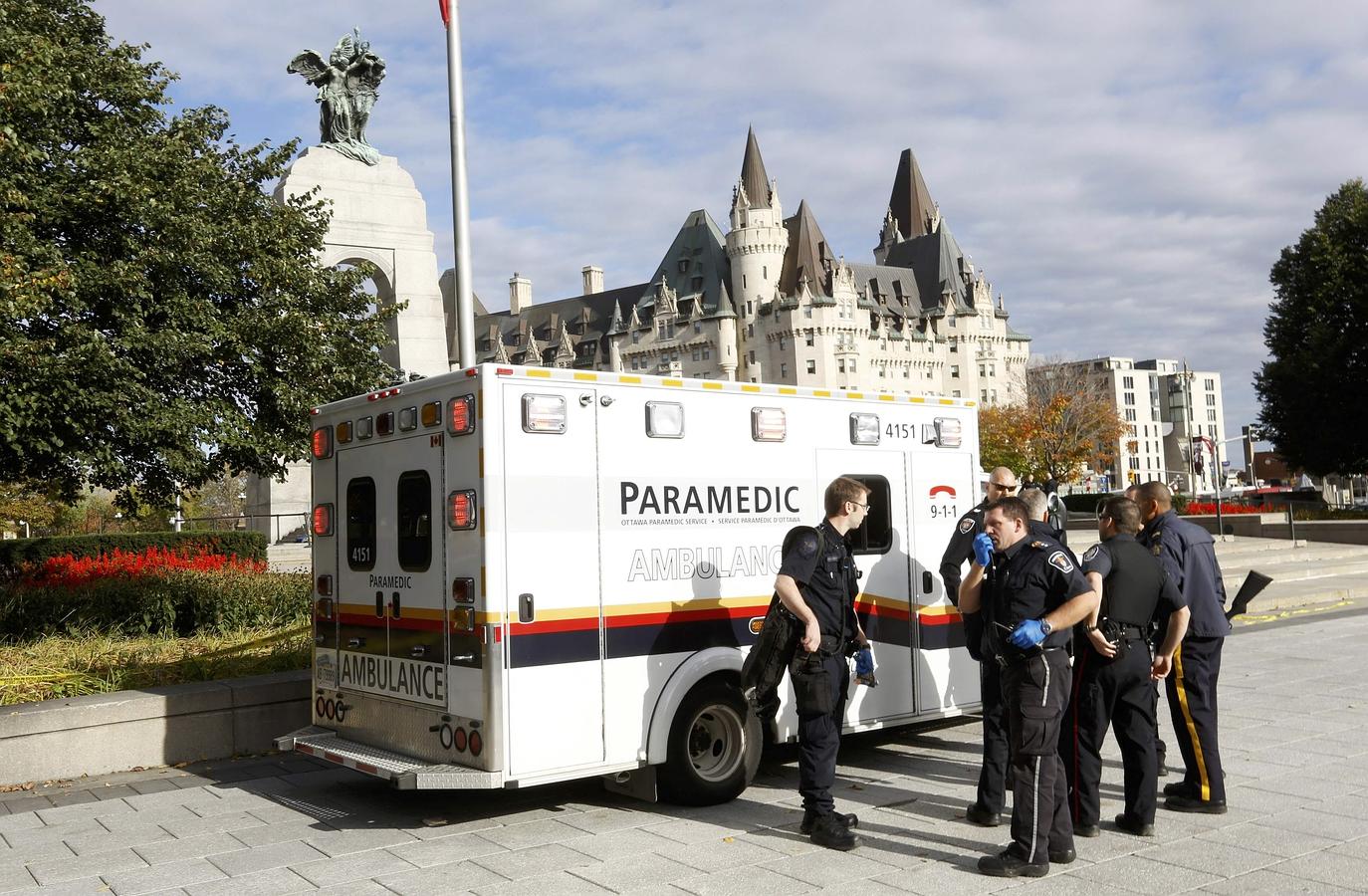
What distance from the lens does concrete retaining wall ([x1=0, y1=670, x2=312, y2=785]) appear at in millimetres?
8461

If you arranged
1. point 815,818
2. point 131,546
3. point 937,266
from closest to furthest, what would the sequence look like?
point 815,818 → point 131,546 → point 937,266

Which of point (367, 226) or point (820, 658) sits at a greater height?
point (367, 226)

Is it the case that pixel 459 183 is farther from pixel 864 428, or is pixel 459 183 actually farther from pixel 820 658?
pixel 820 658

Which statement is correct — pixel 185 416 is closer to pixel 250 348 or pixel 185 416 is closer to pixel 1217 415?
pixel 250 348

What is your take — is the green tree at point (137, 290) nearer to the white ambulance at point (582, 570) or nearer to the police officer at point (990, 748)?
the white ambulance at point (582, 570)

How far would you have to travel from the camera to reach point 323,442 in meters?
8.30

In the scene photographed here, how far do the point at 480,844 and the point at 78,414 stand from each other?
7.70m

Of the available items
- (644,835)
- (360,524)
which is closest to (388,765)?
(644,835)

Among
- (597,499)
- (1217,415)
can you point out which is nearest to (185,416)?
(597,499)

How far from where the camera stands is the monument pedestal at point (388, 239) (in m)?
28.2

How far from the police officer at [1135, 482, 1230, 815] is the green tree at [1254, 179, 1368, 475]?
140 feet

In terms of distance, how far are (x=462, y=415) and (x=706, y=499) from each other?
1722mm

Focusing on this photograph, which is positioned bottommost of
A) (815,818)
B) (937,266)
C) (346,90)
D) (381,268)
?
(815,818)

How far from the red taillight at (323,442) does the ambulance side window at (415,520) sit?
3.62 feet
